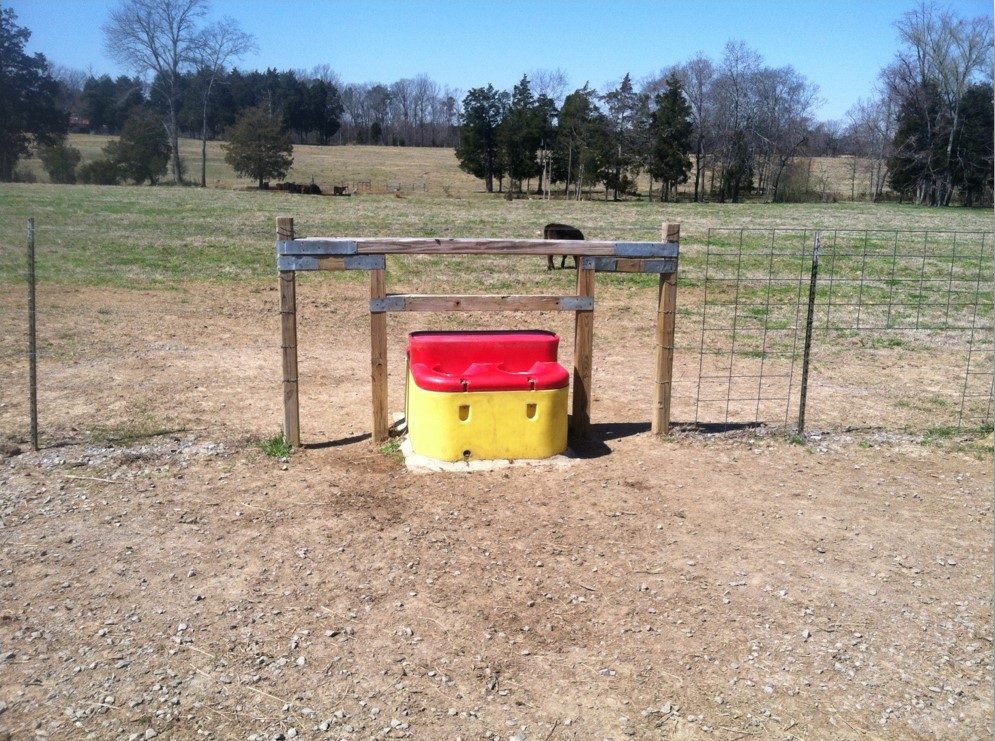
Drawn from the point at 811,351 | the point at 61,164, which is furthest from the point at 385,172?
the point at 811,351

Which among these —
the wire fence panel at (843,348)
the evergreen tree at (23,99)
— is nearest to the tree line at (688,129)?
the evergreen tree at (23,99)

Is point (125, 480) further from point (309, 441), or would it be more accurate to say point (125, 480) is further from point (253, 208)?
point (253, 208)

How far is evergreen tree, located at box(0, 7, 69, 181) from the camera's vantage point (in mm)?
48844

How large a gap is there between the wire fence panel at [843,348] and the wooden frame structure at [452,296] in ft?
2.97

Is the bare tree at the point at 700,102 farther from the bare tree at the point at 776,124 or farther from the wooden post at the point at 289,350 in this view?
the wooden post at the point at 289,350

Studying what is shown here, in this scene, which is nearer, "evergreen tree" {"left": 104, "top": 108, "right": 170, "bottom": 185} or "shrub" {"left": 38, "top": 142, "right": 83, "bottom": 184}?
"shrub" {"left": 38, "top": 142, "right": 83, "bottom": 184}

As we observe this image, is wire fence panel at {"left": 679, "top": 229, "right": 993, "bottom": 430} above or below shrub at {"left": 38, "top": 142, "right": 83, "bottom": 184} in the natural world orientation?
below

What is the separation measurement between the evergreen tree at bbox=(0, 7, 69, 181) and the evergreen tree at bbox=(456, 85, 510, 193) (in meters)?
22.5

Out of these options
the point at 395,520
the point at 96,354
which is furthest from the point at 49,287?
the point at 395,520

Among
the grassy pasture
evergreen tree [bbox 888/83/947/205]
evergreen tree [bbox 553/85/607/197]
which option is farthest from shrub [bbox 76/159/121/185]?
evergreen tree [bbox 888/83/947/205]

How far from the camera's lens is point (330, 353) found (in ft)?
33.5

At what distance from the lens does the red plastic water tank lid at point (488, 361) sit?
20.9 ft

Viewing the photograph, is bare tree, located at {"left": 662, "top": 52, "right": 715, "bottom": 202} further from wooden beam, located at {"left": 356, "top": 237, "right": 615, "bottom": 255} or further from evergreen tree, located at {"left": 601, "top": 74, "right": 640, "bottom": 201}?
wooden beam, located at {"left": 356, "top": 237, "right": 615, "bottom": 255}

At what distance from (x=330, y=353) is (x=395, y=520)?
16.4ft
